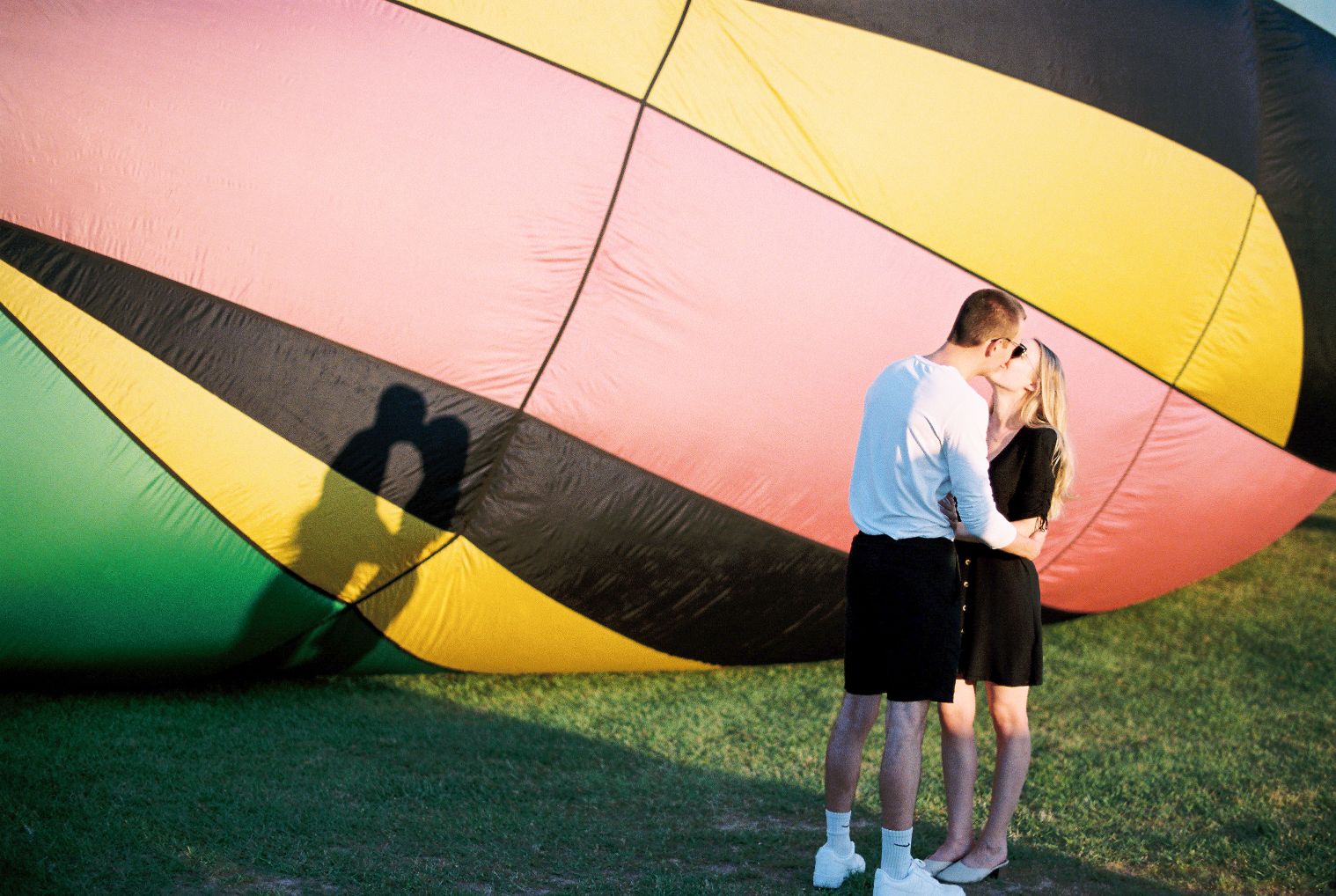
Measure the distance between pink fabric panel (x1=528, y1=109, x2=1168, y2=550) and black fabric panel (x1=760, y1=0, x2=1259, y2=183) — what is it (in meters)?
0.68

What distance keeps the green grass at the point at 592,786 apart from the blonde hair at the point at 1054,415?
104cm

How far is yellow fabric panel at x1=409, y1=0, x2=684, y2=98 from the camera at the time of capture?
421 cm

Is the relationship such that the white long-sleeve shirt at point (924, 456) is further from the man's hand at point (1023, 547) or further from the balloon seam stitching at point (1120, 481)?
the balloon seam stitching at point (1120, 481)

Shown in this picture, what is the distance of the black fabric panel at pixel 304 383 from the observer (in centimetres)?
402

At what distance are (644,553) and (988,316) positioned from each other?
5.58ft

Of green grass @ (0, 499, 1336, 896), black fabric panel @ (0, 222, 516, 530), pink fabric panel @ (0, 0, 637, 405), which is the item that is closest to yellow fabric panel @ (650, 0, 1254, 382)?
pink fabric panel @ (0, 0, 637, 405)

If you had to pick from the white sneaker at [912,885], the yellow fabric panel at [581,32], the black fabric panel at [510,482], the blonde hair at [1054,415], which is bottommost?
the white sneaker at [912,885]

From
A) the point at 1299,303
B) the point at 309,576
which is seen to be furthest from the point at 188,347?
the point at 1299,303

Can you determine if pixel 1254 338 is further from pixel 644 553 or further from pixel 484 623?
pixel 484 623

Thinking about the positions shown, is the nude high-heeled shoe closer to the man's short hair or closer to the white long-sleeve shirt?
the white long-sleeve shirt

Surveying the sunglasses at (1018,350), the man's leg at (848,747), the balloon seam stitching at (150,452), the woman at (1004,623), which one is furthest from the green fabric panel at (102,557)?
the sunglasses at (1018,350)

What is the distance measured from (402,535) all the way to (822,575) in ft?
4.81

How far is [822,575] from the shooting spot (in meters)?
4.69

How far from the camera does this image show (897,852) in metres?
3.21
